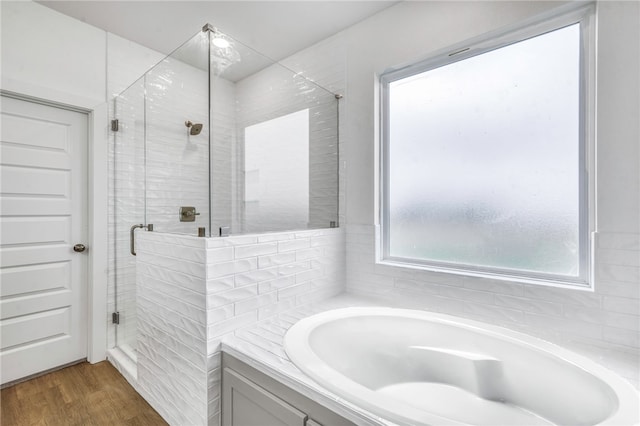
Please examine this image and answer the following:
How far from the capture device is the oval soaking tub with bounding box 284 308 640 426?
101cm

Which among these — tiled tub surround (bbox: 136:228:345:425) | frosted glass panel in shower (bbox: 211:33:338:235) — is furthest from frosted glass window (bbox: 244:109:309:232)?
tiled tub surround (bbox: 136:228:345:425)

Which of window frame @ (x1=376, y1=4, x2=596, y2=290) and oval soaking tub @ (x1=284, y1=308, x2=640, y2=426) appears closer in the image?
oval soaking tub @ (x1=284, y1=308, x2=640, y2=426)

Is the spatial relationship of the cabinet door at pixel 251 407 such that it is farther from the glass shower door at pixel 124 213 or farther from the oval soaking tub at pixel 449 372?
the glass shower door at pixel 124 213

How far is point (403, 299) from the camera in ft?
6.36

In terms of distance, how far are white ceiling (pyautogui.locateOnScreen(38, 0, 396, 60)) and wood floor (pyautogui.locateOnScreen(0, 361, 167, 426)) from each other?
259cm

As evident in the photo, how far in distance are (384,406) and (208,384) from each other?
0.90 metres

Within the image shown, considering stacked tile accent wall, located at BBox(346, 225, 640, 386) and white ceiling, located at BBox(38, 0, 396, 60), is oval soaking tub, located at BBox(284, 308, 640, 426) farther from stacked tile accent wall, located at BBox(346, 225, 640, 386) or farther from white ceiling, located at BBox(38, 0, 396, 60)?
white ceiling, located at BBox(38, 0, 396, 60)

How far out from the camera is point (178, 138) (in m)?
1.74

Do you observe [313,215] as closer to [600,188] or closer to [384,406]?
[384,406]

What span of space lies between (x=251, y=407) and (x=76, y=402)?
1353mm

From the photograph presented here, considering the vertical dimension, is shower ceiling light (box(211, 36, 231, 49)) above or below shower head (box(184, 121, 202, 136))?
above

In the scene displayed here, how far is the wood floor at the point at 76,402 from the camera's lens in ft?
5.47

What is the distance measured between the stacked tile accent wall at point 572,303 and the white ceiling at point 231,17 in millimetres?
1886

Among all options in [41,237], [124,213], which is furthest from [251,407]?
[41,237]
